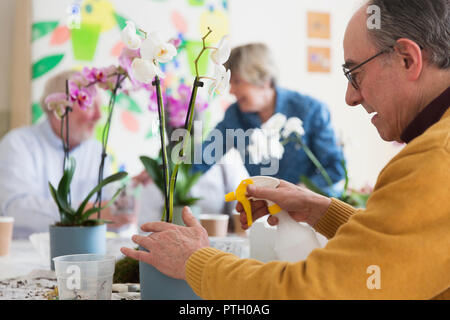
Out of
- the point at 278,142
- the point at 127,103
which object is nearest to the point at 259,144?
the point at 278,142

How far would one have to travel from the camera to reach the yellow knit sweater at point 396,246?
549 millimetres

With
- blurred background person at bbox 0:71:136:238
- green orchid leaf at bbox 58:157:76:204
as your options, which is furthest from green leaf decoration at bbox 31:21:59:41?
green orchid leaf at bbox 58:157:76:204

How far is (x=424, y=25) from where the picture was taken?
688 mm

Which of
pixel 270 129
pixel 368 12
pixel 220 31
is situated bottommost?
pixel 270 129

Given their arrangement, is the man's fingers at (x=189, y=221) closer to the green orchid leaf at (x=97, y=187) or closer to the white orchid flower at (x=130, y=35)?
the white orchid flower at (x=130, y=35)

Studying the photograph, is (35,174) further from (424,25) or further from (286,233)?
(424,25)

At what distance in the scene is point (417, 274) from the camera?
56 centimetres

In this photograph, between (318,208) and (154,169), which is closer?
(318,208)

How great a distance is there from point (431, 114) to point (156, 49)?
0.43m

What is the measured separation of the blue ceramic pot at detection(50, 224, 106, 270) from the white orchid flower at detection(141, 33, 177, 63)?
1.74 ft

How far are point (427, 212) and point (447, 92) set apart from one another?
0.74ft

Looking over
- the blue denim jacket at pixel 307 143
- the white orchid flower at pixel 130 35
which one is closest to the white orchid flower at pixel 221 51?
the white orchid flower at pixel 130 35
